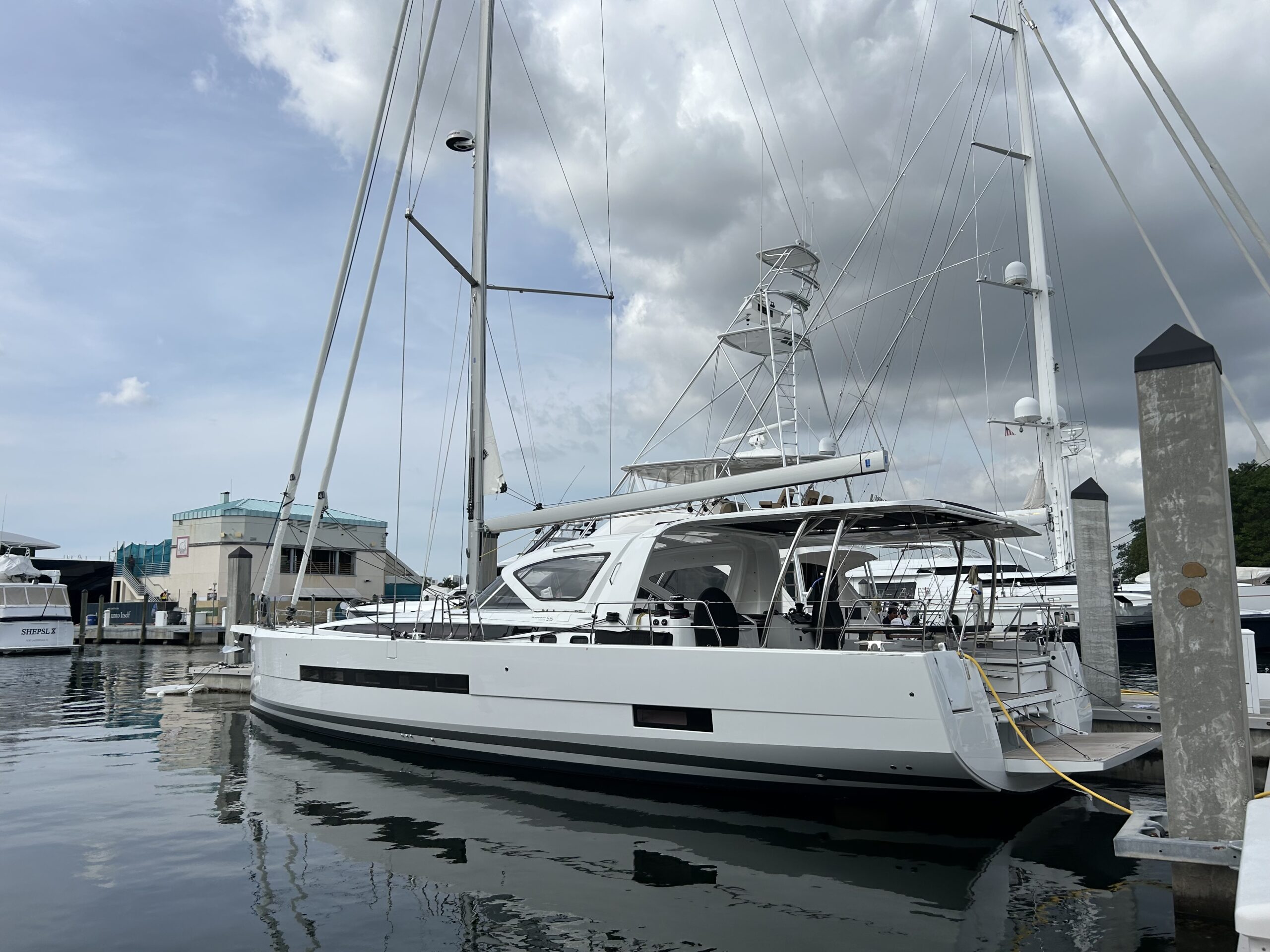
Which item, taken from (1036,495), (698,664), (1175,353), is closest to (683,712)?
(698,664)

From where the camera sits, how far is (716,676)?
7.15 m

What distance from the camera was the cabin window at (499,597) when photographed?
9.81m

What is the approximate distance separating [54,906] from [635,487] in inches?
410

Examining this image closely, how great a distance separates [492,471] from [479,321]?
1.88 meters

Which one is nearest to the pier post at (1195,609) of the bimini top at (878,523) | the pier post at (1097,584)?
the bimini top at (878,523)

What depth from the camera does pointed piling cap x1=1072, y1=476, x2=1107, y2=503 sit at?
9.55 m

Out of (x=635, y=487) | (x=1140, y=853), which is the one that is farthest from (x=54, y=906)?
(x=635, y=487)

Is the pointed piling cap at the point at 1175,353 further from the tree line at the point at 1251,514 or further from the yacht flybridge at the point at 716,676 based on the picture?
the tree line at the point at 1251,514

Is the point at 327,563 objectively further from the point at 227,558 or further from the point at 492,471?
the point at 492,471

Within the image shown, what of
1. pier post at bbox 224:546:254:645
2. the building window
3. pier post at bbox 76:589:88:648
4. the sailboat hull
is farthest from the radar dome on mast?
pier post at bbox 76:589:88:648

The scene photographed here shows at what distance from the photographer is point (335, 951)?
475cm

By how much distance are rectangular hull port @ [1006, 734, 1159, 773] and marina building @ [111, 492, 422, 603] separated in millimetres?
35469

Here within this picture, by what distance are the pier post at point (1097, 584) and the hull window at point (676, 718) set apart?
15.8 ft

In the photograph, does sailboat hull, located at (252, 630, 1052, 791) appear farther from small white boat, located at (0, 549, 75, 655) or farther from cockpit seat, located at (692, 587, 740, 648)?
small white boat, located at (0, 549, 75, 655)
